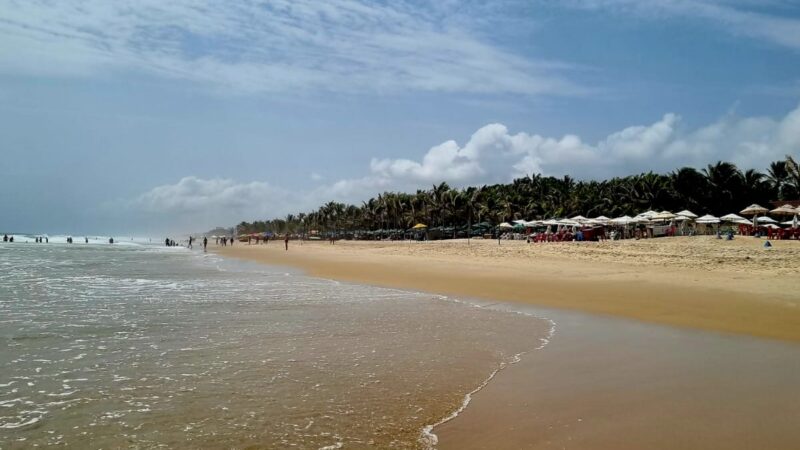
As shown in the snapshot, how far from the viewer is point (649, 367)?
23.9ft

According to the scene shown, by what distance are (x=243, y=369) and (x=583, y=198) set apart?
68.4m

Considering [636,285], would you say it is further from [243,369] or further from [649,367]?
[243,369]

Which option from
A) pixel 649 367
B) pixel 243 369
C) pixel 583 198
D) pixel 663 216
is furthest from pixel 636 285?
pixel 583 198

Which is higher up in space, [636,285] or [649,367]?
[636,285]

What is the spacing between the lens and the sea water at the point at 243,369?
16.7ft

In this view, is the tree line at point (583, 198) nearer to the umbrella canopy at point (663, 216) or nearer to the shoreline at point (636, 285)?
the umbrella canopy at point (663, 216)

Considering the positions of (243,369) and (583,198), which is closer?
(243,369)

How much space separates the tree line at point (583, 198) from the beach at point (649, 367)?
149 ft

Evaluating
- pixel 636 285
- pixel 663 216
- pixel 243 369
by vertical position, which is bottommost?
pixel 243 369

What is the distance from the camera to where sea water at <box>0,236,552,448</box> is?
5.09 m

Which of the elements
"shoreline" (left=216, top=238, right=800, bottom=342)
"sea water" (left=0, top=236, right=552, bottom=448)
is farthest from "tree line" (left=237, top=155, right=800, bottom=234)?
"sea water" (left=0, top=236, right=552, bottom=448)

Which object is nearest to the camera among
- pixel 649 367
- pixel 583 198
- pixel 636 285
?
pixel 649 367

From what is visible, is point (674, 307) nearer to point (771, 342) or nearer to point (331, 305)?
point (771, 342)

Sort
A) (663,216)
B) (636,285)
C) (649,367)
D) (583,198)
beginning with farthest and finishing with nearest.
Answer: (583,198) < (663,216) < (636,285) < (649,367)
